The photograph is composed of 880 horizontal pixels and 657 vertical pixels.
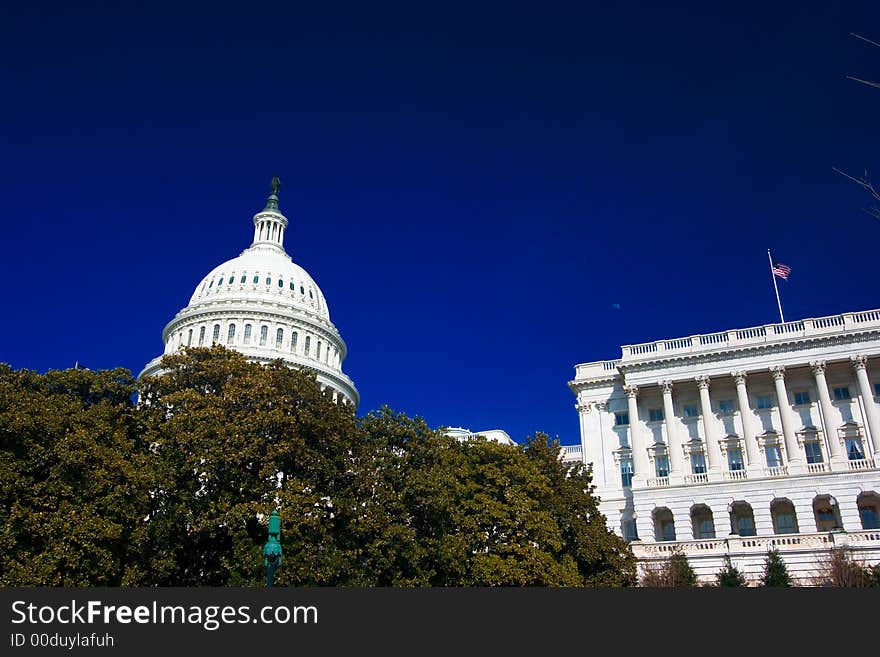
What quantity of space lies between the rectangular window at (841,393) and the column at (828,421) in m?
1.32

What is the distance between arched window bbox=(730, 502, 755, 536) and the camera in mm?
57906

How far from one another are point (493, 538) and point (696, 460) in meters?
30.5

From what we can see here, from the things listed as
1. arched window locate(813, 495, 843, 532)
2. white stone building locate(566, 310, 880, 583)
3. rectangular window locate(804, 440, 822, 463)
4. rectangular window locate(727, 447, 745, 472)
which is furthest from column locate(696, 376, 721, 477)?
arched window locate(813, 495, 843, 532)

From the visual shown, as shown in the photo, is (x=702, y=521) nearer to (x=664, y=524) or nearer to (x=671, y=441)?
(x=664, y=524)

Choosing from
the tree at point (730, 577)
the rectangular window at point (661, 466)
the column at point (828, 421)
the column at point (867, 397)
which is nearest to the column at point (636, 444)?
the rectangular window at point (661, 466)

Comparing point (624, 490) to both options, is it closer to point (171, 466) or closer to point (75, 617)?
point (171, 466)

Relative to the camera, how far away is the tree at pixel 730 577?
44344 millimetres

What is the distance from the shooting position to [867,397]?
5825 cm

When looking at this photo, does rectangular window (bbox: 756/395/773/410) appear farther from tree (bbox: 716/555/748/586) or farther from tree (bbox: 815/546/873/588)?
tree (bbox: 716/555/748/586)

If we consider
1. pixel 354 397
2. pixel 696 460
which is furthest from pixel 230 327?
pixel 696 460

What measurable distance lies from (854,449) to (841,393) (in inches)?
192

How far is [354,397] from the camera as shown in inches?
4252

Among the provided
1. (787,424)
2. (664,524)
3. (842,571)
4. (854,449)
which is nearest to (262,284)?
(664,524)

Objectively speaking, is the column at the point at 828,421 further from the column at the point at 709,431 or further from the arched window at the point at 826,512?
the column at the point at 709,431
